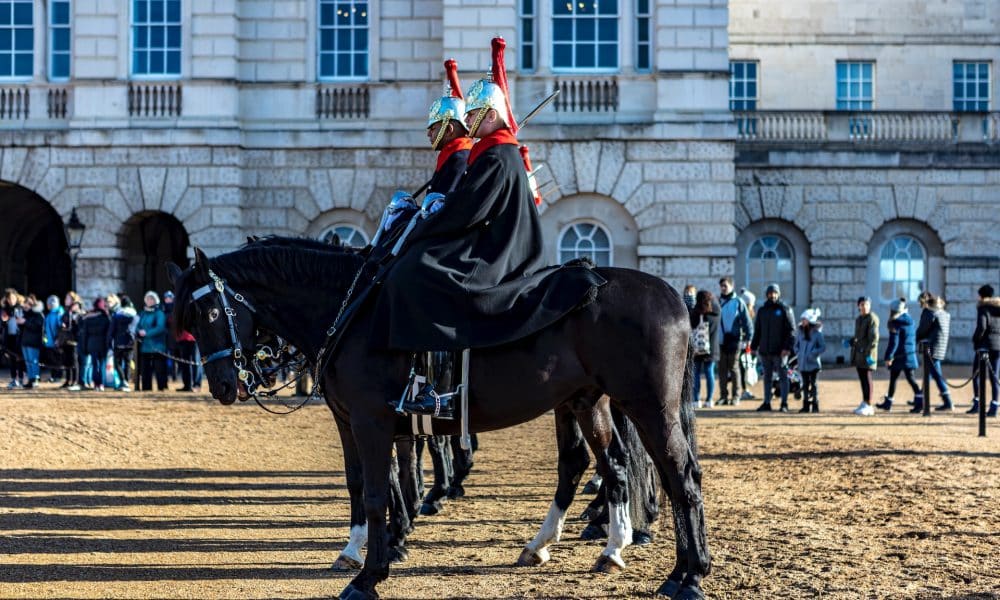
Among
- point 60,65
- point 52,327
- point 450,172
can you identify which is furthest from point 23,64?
point 450,172

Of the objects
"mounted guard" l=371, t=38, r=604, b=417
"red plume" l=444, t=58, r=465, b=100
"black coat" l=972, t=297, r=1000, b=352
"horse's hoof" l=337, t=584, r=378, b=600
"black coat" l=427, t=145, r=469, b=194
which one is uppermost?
"red plume" l=444, t=58, r=465, b=100

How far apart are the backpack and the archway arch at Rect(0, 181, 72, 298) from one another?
1635cm

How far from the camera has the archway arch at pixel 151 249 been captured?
27.3m

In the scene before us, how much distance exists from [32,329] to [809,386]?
13820mm

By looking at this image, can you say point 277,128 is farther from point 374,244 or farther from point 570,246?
point 374,244

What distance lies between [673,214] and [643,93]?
250cm

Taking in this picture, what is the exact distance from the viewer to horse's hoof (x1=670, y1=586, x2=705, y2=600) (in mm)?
7145

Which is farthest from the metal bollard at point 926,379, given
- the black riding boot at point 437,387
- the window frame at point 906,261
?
the black riding boot at point 437,387

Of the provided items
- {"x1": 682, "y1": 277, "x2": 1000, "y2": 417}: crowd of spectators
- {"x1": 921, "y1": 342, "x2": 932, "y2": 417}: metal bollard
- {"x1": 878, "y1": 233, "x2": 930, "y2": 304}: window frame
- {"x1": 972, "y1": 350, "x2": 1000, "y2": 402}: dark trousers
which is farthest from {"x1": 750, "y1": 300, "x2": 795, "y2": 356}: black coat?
{"x1": 878, "y1": 233, "x2": 930, "y2": 304}: window frame

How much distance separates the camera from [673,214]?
2555 cm

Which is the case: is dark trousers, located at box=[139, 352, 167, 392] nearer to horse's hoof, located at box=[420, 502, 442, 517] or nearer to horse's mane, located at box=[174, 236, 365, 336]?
horse's hoof, located at box=[420, 502, 442, 517]

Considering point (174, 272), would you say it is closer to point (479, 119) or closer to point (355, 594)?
point (479, 119)

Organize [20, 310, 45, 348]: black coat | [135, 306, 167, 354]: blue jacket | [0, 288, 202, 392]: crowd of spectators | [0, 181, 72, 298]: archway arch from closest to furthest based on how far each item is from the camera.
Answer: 1. [135, 306, 167, 354]: blue jacket
2. [0, 288, 202, 392]: crowd of spectators
3. [20, 310, 45, 348]: black coat
4. [0, 181, 72, 298]: archway arch

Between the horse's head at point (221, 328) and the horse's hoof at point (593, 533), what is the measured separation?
2.80 metres
